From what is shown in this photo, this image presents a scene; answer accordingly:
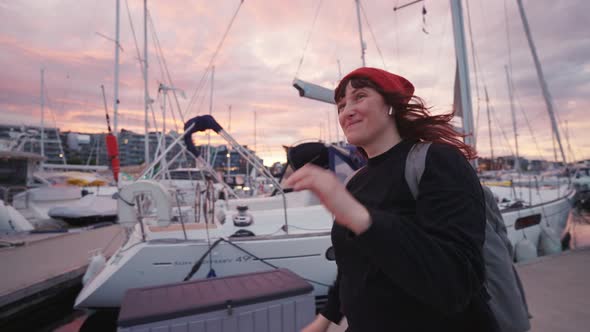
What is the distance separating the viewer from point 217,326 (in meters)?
2.14

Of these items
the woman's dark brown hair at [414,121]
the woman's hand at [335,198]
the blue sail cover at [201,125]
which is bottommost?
the woman's hand at [335,198]

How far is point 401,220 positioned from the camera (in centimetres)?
71

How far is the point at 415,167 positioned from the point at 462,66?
699 centimetres

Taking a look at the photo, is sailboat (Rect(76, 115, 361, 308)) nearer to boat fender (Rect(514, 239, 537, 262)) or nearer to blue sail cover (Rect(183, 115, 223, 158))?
blue sail cover (Rect(183, 115, 223, 158))

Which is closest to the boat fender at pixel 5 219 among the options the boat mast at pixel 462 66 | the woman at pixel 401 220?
the woman at pixel 401 220

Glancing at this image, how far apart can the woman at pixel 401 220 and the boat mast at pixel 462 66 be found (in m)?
6.06

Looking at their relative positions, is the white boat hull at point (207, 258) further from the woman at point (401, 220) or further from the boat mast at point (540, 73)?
the boat mast at point (540, 73)

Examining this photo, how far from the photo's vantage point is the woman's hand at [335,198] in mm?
709

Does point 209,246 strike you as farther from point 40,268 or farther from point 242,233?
point 40,268

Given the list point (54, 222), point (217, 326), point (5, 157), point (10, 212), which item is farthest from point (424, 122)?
point (5, 157)

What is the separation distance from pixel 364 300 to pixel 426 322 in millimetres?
187

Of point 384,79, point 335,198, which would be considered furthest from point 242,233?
point 335,198

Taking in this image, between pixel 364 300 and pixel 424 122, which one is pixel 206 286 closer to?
pixel 364 300

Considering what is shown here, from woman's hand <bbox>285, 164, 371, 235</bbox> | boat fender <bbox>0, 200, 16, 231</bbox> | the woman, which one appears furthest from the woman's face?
boat fender <bbox>0, 200, 16, 231</bbox>
